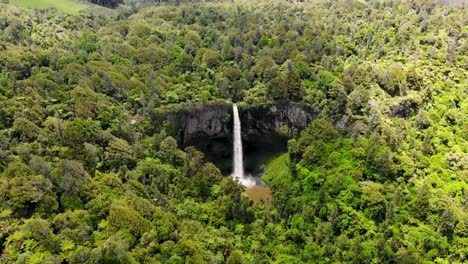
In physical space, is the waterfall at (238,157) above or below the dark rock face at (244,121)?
below

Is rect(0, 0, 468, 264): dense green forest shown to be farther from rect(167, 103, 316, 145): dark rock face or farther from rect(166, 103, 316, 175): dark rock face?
rect(166, 103, 316, 175): dark rock face

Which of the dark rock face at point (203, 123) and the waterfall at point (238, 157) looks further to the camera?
the waterfall at point (238, 157)

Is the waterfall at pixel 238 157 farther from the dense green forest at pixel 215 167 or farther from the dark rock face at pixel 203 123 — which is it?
the dense green forest at pixel 215 167

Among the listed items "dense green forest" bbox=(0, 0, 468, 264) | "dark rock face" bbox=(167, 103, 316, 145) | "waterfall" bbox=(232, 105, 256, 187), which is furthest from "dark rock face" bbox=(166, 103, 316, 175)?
"dense green forest" bbox=(0, 0, 468, 264)

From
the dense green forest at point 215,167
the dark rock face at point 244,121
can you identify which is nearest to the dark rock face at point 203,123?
the dark rock face at point 244,121

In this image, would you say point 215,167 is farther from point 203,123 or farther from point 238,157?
point 238,157

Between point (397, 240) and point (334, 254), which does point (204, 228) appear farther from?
point (397, 240)
